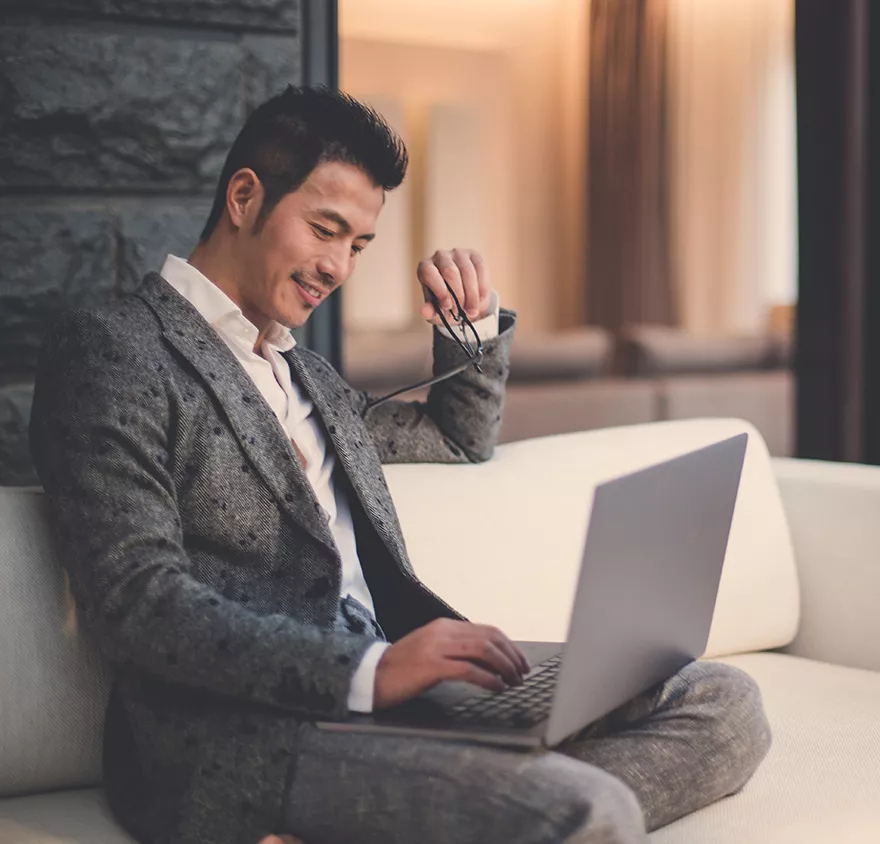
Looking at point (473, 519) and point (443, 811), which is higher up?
point (473, 519)

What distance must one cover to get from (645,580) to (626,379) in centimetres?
340

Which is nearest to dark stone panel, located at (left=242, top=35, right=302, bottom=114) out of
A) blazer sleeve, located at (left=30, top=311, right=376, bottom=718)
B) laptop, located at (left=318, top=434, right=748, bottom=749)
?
blazer sleeve, located at (left=30, top=311, right=376, bottom=718)

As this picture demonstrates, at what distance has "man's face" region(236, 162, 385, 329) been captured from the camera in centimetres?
127

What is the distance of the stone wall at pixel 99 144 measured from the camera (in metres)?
1.57

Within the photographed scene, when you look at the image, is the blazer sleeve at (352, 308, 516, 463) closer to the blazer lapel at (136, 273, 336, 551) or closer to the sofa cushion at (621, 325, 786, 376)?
the blazer lapel at (136, 273, 336, 551)

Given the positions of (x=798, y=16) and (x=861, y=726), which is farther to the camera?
(x=798, y=16)

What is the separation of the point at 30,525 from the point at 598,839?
0.66 meters

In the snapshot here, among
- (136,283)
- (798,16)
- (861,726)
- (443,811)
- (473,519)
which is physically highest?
(798,16)

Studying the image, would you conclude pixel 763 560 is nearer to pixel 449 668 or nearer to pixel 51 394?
pixel 449 668

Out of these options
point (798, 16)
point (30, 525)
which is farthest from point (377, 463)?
point (798, 16)

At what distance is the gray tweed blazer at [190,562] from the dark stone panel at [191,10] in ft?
1.85

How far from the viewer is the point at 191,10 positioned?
65.8 inches

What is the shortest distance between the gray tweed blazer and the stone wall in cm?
43

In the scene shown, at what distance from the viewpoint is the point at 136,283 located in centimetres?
165
